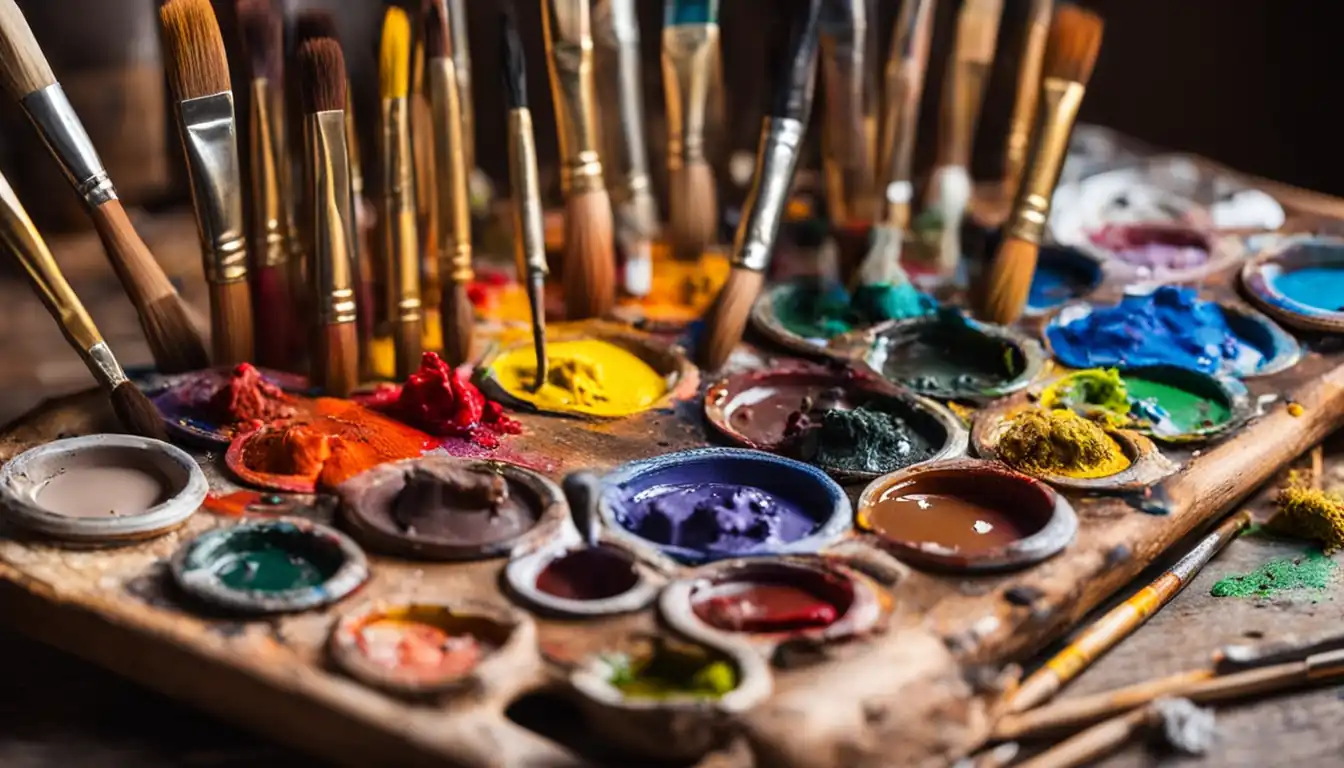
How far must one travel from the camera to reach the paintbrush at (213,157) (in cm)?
247

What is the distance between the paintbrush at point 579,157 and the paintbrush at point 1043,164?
75cm

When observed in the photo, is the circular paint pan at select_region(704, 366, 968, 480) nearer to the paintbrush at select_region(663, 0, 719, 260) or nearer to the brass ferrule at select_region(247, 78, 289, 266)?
the paintbrush at select_region(663, 0, 719, 260)

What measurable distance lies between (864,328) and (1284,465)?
2.57ft

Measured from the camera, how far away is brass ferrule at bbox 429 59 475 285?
273 cm

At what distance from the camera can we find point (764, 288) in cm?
309

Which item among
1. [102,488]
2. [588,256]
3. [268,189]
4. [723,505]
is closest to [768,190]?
[588,256]

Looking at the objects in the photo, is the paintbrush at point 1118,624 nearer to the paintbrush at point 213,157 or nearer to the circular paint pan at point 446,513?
the circular paint pan at point 446,513

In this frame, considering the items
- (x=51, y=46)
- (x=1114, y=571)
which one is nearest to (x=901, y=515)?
(x=1114, y=571)

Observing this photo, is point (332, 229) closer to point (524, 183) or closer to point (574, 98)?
point (524, 183)

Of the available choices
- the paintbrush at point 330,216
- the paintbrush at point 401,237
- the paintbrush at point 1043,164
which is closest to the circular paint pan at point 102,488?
the paintbrush at point 330,216

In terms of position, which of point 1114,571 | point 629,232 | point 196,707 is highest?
point 629,232

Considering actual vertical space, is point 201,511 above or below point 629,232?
below

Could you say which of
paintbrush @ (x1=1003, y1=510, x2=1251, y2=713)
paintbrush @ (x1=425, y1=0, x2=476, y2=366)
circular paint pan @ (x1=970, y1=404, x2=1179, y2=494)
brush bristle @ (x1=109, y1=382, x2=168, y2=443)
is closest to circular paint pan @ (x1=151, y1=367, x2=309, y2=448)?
brush bristle @ (x1=109, y1=382, x2=168, y2=443)

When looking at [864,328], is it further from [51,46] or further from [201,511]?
[51,46]
